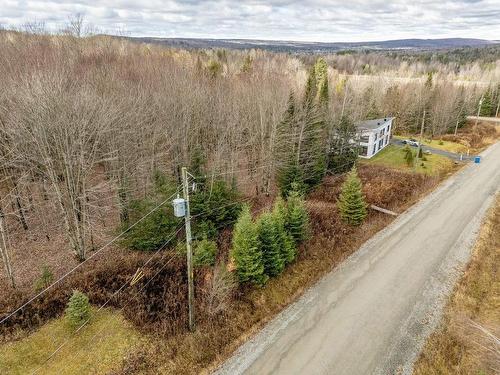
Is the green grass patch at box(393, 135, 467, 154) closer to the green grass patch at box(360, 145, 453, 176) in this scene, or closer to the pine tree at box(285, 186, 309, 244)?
the green grass patch at box(360, 145, 453, 176)

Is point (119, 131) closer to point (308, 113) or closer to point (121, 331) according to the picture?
point (121, 331)

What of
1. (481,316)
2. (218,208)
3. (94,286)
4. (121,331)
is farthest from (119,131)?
(481,316)

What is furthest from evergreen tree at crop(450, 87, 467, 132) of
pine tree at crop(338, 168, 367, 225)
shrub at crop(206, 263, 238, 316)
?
shrub at crop(206, 263, 238, 316)

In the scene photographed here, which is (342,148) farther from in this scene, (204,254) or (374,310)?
(204,254)

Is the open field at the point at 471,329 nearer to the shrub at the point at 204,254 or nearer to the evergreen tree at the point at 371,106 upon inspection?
the shrub at the point at 204,254

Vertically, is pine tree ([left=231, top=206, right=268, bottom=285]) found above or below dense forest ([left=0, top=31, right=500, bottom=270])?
below

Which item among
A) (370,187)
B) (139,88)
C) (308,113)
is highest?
(139,88)

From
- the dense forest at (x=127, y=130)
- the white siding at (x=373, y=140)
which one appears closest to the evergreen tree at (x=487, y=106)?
the white siding at (x=373, y=140)

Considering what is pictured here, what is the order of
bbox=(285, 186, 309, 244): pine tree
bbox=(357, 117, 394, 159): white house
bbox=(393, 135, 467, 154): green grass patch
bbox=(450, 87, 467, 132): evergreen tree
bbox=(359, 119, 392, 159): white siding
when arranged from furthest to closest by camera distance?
bbox=(450, 87, 467, 132): evergreen tree < bbox=(393, 135, 467, 154): green grass patch < bbox=(359, 119, 392, 159): white siding < bbox=(357, 117, 394, 159): white house < bbox=(285, 186, 309, 244): pine tree
